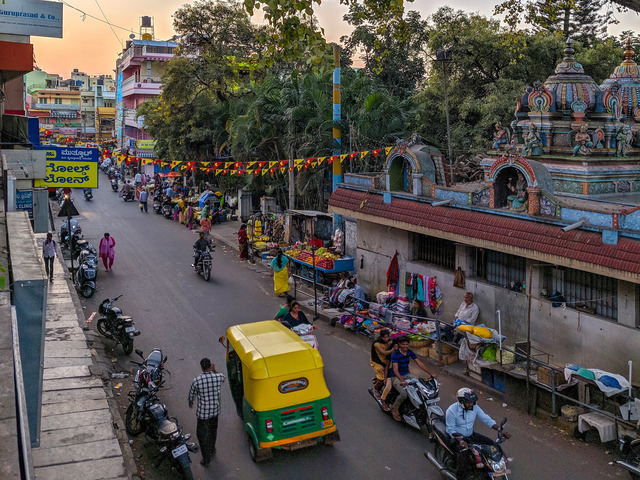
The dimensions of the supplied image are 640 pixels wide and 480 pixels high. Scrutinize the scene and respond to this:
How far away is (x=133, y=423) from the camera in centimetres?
902

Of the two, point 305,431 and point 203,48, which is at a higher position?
point 203,48

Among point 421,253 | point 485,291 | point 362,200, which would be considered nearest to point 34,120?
point 362,200

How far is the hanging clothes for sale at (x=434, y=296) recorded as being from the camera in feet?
47.3

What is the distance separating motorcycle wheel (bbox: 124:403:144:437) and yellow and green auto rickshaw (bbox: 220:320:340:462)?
4.91 feet

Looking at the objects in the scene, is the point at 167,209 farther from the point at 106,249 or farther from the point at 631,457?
the point at 631,457

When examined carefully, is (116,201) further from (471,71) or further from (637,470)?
(637,470)

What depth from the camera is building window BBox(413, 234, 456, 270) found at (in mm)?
14414

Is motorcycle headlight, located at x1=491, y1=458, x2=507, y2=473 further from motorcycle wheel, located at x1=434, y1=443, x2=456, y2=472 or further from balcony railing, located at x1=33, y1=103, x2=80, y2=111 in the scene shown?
balcony railing, located at x1=33, y1=103, x2=80, y2=111

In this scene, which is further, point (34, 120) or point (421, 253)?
point (34, 120)

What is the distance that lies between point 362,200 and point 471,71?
43.2ft

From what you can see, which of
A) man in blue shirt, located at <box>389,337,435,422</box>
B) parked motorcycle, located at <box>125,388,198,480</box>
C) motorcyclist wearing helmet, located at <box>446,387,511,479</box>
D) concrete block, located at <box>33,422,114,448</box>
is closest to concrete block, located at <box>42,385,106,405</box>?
parked motorcycle, located at <box>125,388,198,480</box>

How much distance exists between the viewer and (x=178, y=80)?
33.2 meters

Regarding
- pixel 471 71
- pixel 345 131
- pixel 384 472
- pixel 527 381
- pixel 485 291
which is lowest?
pixel 384 472

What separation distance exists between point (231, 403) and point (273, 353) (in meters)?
2.47
